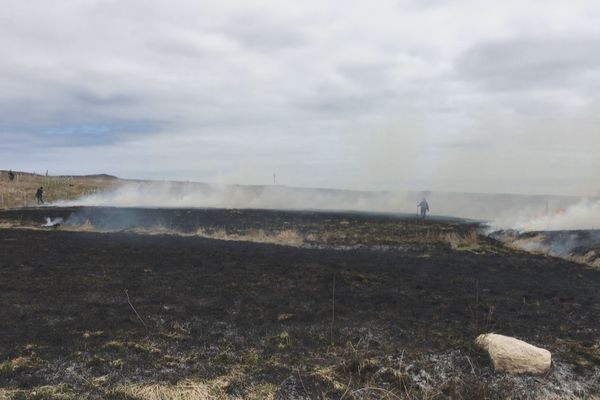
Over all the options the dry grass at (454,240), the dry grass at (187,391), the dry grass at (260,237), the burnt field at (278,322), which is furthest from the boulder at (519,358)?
the dry grass at (260,237)

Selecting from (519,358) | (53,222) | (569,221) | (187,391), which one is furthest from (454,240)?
(53,222)

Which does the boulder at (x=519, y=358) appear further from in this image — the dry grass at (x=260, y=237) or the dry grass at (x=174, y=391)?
the dry grass at (x=260, y=237)

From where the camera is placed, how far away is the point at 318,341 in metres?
10.2

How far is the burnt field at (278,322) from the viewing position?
7.83m

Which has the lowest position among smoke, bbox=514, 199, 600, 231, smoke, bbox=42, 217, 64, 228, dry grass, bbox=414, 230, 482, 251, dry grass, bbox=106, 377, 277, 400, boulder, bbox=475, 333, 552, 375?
dry grass, bbox=106, 377, 277, 400

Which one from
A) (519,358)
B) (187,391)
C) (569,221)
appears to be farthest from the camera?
(569,221)

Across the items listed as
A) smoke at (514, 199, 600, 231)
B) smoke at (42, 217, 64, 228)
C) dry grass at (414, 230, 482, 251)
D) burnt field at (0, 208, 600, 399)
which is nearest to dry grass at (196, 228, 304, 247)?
burnt field at (0, 208, 600, 399)

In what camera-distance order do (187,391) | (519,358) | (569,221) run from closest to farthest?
1. (187,391)
2. (519,358)
3. (569,221)

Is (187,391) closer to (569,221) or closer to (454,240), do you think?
(454,240)

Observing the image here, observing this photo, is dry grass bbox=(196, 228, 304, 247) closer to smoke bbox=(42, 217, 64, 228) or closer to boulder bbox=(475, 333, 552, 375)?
smoke bbox=(42, 217, 64, 228)

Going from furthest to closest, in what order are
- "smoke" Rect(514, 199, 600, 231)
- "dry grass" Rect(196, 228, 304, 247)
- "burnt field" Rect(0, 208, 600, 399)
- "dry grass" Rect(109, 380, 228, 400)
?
"smoke" Rect(514, 199, 600, 231)
"dry grass" Rect(196, 228, 304, 247)
"burnt field" Rect(0, 208, 600, 399)
"dry grass" Rect(109, 380, 228, 400)

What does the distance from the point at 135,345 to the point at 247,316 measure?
11.0 feet

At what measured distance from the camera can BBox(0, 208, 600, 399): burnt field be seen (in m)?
7.83

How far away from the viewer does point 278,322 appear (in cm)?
1169
